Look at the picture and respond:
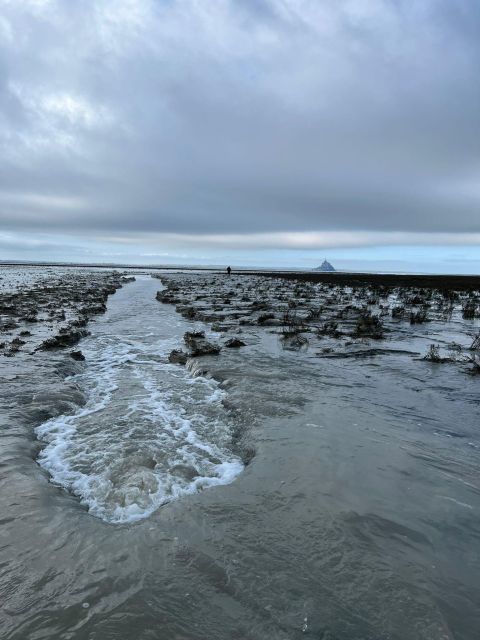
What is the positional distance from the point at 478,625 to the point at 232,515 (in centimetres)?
258

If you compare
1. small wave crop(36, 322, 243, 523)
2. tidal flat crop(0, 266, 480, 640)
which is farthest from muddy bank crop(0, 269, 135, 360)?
small wave crop(36, 322, 243, 523)

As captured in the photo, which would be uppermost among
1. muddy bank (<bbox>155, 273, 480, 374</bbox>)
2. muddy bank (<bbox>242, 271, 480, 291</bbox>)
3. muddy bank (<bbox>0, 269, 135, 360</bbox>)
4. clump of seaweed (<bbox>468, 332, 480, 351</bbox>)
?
muddy bank (<bbox>242, 271, 480, 291</bbox>)

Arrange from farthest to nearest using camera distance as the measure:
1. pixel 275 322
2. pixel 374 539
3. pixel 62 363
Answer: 1. pixel 275 322
2. pixel 62 363
3. pixel 374 539

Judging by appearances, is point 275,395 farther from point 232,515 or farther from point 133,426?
point 232,515

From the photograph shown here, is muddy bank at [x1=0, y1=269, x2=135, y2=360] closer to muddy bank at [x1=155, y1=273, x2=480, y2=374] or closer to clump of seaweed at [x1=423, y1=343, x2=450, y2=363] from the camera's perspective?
muddy bank at [x1=155, y1=273, x2=480, y2=374]

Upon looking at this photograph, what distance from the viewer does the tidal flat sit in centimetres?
343

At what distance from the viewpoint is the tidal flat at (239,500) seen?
3430 millimetres

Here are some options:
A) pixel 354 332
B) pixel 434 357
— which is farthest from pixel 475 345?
pixel 354 332

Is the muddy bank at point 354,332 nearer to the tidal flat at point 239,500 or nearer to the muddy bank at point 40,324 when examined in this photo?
the tidal flat at point 239,500

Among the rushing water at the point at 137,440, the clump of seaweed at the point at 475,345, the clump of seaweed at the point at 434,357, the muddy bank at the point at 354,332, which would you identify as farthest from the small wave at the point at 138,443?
the clump of seaweed at the point at 475,345

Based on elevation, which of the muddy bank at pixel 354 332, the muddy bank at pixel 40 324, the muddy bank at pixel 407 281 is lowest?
the muddy bank at pixel 40 324

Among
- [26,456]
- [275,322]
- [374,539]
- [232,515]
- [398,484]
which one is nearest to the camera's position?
[374,539]

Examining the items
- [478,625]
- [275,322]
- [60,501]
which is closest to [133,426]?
[60,501]

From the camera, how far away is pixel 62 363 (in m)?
11.7
